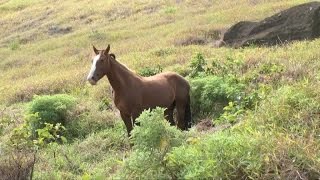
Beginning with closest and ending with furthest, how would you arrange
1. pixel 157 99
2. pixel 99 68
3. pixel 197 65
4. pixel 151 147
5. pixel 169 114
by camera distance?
pixel 151 147
pixel 99 68
pixel 157 99
pixel 169 114
pixel 197 65

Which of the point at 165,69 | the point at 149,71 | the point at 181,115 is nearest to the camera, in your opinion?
the point at 181,115

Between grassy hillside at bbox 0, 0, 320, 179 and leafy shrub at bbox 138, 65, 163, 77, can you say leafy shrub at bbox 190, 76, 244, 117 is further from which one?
leafy shrub at bbox 138, 65, 163, 77

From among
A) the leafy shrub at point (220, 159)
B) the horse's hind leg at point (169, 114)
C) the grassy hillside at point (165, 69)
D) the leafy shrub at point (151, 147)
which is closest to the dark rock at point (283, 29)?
the grassy hillside at point (165, 69)

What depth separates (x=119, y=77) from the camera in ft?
32.9

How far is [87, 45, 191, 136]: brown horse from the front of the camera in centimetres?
993

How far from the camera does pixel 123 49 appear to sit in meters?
21.1

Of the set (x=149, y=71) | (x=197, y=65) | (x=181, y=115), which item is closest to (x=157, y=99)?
(x=181, y=115)

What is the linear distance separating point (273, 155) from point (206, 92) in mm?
5427

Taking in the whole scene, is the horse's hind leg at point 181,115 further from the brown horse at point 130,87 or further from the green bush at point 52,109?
the green bush at point 52,109

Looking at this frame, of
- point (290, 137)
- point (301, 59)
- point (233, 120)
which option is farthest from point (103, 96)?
point (290, 137)

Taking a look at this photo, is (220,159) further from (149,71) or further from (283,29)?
(283,29)

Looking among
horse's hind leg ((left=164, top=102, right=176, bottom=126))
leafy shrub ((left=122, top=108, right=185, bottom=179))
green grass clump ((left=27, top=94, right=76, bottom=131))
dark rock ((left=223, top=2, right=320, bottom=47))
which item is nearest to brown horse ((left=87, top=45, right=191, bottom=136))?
horse's hind leg ((left=164, top=102, right=176, bottom=126))

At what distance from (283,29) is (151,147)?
36.3ft

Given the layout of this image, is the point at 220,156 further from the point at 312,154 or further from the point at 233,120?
the point at 233,120
